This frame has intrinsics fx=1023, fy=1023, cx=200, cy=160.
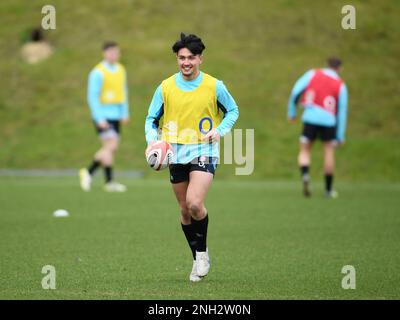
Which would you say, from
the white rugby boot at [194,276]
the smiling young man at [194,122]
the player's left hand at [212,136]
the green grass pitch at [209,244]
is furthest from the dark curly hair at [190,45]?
the green grass pitch at [209,244]

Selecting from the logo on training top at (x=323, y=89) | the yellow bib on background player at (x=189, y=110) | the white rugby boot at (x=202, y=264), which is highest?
the logo on training top at (x=323, y=89)

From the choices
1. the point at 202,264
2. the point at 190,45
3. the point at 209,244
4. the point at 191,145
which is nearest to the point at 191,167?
the point at 191,145

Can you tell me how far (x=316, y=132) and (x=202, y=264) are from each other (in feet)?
31.8

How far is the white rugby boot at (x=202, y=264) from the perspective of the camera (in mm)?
9164

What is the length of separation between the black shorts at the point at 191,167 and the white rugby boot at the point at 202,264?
0.71 meters

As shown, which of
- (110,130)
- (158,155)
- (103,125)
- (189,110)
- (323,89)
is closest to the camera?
(158,155)

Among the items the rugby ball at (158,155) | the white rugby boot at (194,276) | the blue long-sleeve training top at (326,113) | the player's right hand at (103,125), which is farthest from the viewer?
the player's right hand at (103,125)

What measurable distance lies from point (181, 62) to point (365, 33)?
2360cm

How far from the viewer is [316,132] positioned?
61.0ft

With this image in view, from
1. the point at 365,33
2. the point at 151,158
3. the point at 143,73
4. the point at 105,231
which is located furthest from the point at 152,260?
the point at 365,33

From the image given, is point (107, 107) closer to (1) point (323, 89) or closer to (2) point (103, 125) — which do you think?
(2) point (103, 125)

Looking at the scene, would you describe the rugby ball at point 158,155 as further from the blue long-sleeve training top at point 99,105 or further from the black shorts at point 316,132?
the blue long-sleeve training top at point 99,105

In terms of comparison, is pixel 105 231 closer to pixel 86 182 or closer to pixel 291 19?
pixel 86 182

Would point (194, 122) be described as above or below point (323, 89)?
below
